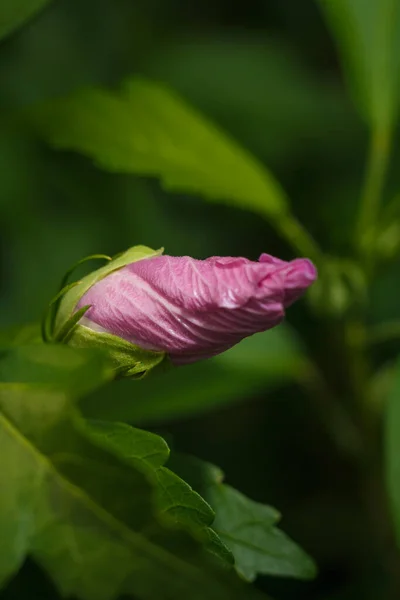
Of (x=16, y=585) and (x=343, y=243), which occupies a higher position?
(x=343, y=243)

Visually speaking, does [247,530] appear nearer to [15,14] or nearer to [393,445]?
[393,445]

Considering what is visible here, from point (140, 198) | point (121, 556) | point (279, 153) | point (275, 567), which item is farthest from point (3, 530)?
point (279, 153)

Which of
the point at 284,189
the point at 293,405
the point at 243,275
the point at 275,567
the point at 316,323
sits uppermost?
the point at 243,275

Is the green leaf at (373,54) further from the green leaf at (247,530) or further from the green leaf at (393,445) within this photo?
the green leaf at (247,530)

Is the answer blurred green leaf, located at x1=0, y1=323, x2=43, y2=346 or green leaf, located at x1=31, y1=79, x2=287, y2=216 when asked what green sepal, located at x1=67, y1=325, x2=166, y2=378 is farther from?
green leaf, located at x1=31, y1=79, x2=287, y2=216

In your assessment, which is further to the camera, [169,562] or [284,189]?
[284,189]

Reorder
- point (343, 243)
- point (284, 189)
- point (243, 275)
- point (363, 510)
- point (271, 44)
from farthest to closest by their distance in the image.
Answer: point (271, 44), point (284, 189), point (343, 243), point (363, 510), point (243, 275)

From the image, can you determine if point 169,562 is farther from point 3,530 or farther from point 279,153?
point 279,153

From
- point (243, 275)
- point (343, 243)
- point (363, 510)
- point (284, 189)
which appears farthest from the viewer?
point (284, 189)
